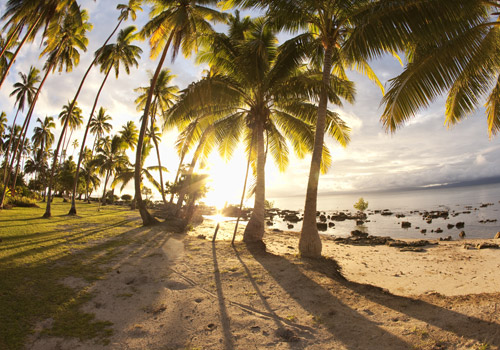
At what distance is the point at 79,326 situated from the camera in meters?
3.96

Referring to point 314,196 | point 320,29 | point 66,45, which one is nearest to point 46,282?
point 314,196

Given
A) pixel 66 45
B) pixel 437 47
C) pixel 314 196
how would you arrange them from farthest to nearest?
1. pixel 66 45
2. pixel 314 196
3. pixel 437 47

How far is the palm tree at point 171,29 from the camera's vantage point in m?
13.2

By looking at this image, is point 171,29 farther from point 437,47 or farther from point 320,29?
point 437,47

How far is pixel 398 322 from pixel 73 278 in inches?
263

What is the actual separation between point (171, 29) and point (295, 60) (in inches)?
301

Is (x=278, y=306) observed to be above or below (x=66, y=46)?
below

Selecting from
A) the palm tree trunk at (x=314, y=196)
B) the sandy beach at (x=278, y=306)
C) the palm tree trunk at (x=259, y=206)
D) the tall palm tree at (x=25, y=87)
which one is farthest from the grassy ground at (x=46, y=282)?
the tall palm tree at (x=25, y=87)

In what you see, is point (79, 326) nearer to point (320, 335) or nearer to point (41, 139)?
point (320, 335)

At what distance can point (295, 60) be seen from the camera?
10336mm

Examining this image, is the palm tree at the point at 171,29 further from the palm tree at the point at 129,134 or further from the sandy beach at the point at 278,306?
the palm tree at the point at 129,134

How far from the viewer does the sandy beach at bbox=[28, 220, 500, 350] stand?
3.82 m

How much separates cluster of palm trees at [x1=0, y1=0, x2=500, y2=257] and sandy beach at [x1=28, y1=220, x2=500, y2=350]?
260cm

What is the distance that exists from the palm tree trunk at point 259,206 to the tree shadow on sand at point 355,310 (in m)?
3.61
